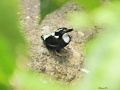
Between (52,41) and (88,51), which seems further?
(52,41)

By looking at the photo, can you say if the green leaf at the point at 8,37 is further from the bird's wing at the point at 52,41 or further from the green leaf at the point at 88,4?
the bird's wing at the point at 52,41

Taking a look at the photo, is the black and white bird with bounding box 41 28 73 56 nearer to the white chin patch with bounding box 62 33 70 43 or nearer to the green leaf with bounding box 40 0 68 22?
the white chin patch with bounding box 62 33 70 43

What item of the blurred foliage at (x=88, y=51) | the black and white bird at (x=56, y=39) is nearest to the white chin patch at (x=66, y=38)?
the black and white bird at (x=56, y=39)

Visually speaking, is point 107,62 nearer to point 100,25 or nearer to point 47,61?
point 100,25

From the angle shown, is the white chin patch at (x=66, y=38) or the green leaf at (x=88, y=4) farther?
the white chin patch at (x=66, y=38)

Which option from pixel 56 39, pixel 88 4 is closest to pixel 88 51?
pixel 88 4

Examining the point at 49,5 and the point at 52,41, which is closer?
the point at 49,5

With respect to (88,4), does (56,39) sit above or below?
above

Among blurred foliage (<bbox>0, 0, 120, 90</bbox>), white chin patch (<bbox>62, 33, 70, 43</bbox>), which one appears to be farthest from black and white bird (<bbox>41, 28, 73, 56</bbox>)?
blurred foliage (<bbox>0, 0, 120, 90</bbox>)

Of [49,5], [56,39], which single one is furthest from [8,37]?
[56,39]

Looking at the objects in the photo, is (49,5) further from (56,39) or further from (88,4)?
(56,39)
